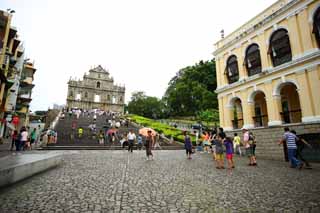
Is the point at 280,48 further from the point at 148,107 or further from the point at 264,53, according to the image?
the point at 148,107

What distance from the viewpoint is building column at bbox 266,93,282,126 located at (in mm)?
13391

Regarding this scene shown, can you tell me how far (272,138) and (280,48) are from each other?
6.56m

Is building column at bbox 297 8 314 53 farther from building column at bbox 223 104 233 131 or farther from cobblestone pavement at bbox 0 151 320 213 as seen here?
cobblestone pavement at bbox 0 151 320 213

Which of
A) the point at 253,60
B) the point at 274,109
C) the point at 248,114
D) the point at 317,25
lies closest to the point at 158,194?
the point at 274,109

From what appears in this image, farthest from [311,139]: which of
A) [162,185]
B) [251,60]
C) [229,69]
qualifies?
[162,185]

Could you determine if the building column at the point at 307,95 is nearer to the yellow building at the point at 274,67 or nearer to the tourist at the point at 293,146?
the yellow building at the point at 274,67

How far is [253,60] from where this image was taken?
1584cm

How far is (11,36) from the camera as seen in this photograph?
73.7 feet

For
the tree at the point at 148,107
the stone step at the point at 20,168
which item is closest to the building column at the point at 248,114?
the stone step at the point at 20,168

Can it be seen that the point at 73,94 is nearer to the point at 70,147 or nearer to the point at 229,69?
the point at 70,147

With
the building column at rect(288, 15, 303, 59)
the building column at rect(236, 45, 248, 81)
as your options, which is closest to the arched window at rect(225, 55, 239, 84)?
the building column at rect(236, 45, 248, 81)

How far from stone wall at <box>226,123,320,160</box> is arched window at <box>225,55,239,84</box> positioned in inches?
213

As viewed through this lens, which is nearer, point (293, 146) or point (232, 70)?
point (293, 146)

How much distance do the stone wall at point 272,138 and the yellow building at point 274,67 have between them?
391 millimetres
